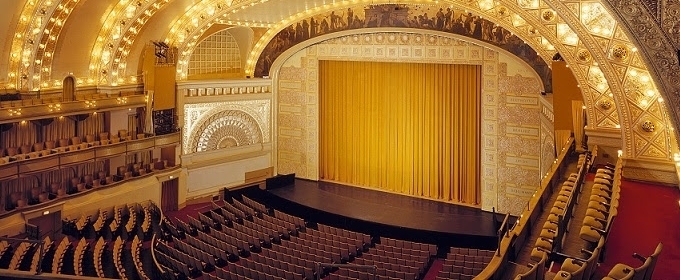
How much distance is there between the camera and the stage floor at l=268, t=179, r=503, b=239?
16.5m

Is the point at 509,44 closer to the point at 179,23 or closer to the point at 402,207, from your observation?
the point at 402,207

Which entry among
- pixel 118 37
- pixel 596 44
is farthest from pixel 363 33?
pixel 596 44

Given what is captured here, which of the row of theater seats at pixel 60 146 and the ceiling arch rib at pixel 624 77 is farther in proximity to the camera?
the row of theater seats at pixel 60 146

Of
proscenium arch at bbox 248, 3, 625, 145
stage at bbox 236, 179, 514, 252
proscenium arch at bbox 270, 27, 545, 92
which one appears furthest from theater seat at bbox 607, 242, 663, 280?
proscenium arch at bbox 270, 27, 545, 92

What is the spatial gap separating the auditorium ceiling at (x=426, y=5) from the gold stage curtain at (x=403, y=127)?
8.08ft

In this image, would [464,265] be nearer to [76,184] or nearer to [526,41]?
[526,41]

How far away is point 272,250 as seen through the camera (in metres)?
14.3

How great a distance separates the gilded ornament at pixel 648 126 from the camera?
36.0 ft

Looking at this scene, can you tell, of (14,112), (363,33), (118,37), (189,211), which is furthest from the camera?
(363,33)

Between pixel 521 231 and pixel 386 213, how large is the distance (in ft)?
32.3

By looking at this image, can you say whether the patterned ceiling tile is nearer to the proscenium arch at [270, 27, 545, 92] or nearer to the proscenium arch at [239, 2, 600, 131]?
the proscenium arch at [239, 2, 600, 131]

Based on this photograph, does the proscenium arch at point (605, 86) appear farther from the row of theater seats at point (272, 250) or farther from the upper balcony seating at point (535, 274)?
the upper balcony seating at point (535, 274)

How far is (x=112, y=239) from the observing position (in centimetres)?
1575

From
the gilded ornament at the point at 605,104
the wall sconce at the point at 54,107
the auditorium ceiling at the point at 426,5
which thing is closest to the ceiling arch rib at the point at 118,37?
the auditorium ceiling at the point at 426,5
